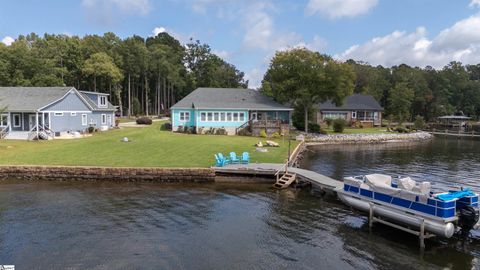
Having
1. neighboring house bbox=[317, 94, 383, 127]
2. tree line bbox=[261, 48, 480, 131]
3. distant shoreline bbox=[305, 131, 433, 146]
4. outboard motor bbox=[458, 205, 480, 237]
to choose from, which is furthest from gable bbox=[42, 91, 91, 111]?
neighboring house bbox=[317, 94, 383, 127]

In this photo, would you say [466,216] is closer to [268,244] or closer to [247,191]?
[268,244]

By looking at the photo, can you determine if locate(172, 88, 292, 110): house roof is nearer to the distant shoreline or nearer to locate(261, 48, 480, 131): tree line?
locate(261, 48, 480, 131): tree line

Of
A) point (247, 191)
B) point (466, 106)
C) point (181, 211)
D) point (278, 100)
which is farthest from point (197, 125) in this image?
point (466, 106)

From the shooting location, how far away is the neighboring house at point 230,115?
149 feet

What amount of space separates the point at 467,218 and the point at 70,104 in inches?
1497

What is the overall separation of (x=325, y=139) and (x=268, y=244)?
36299 mm

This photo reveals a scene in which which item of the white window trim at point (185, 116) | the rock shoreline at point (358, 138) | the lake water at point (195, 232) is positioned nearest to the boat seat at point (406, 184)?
the lake water at point (195, 232)

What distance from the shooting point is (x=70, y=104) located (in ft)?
131

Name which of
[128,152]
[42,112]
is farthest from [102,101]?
[128,152]

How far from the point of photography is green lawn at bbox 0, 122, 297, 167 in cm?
2577

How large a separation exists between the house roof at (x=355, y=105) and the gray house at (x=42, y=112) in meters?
42.2

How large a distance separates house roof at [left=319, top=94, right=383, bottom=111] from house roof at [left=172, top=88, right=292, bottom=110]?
21286 mm

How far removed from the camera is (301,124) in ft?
177

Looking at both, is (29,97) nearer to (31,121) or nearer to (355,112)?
(31,121)
